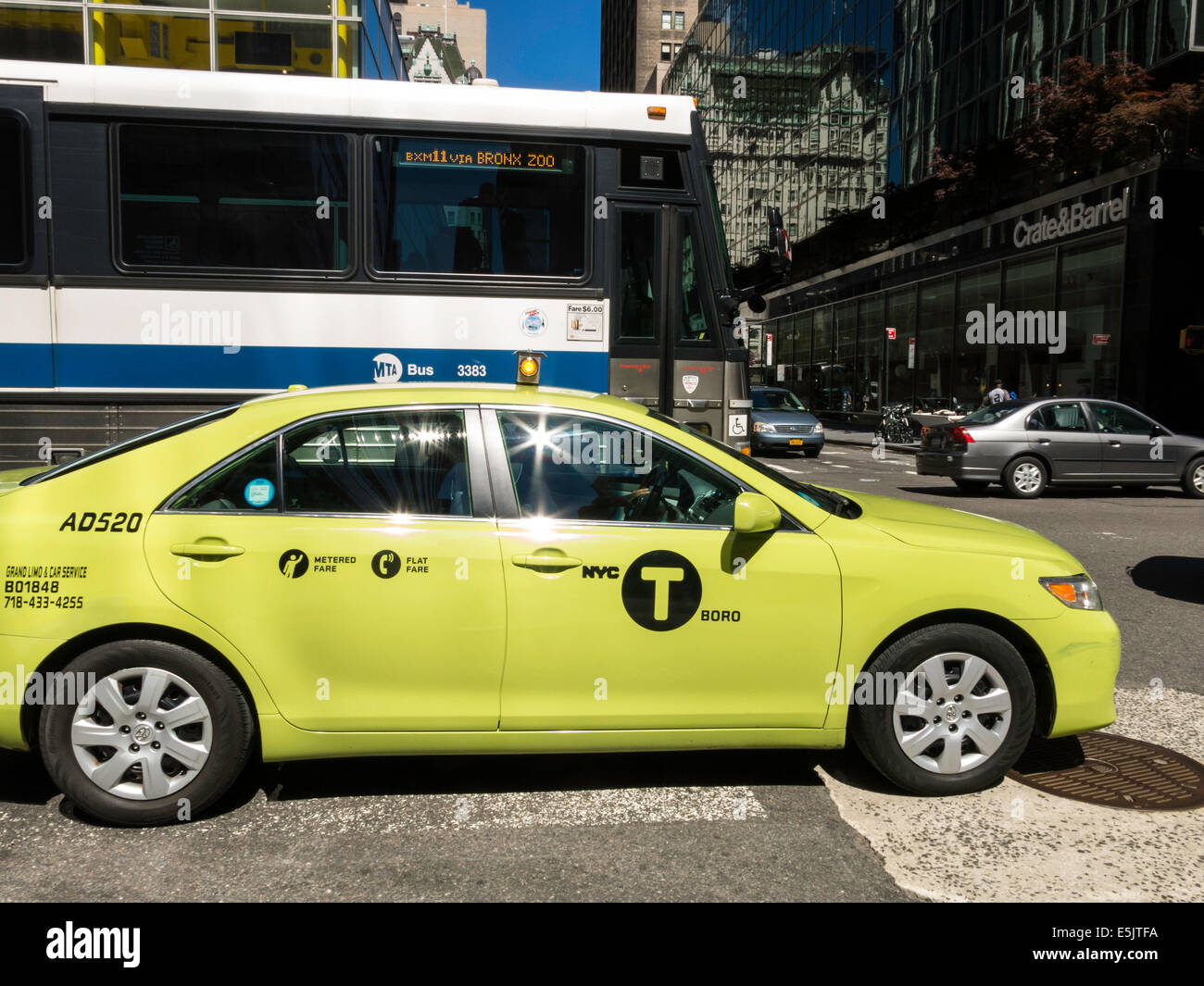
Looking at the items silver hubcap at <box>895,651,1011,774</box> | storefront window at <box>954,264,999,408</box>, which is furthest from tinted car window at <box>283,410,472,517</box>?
storefront window at <box>954,264,999,408</box>

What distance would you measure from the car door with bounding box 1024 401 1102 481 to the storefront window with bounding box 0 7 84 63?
13876 millimetres

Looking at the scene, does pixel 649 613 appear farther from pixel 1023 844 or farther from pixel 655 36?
pixel 655 36

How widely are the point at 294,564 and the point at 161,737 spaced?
758 millimetres

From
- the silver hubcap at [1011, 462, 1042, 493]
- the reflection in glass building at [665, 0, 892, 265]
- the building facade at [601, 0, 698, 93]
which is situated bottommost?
the silver hubcap at [1011, 462, 1042, 493]

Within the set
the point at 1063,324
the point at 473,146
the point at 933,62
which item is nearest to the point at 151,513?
the point at 473,146

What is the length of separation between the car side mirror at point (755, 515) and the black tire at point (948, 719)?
67 centimetres

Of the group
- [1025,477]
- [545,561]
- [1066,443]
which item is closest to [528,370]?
[545,561]

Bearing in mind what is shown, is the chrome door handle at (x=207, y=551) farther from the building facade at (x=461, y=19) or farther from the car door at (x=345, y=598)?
the building facade at (x=461, y=19)

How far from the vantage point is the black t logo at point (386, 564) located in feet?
12.6

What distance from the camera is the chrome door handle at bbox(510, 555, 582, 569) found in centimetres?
386

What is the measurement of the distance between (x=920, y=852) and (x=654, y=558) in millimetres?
1367

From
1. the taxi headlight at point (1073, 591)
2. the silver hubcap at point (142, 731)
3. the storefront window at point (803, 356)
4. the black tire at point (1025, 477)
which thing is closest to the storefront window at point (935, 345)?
the storefront window at point (803, 356)

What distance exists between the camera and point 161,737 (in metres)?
3.74

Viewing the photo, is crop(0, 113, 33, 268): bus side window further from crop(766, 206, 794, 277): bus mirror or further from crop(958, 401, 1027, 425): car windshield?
crop(958, 401, 1027, 425): car windshield
